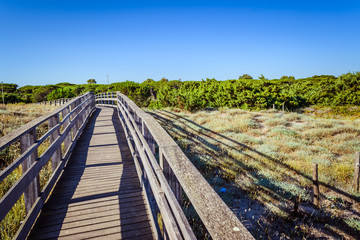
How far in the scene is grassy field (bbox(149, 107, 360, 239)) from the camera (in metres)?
4.91

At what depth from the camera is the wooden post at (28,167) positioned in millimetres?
2986

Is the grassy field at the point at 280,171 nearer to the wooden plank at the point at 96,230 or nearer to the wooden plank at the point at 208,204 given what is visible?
the wooden plank at the point at 96,230

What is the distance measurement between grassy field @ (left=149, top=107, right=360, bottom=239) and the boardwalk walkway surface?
9.02ft

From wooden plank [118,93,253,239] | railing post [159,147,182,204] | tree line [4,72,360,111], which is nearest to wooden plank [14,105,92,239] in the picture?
railing post [159,147,182,204]

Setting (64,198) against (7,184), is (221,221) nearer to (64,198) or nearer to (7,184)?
(64,198)

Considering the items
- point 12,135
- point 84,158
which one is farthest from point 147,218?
point 84,158

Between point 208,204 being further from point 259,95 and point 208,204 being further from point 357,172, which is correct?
point 259,95

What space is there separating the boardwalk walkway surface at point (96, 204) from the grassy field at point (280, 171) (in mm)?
2748

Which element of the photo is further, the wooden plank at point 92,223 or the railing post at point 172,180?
the wooden plank at point 92,223

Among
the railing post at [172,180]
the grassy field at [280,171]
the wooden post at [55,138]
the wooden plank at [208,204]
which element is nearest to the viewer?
the wooden plank at [208,204]

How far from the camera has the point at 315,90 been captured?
2425cm

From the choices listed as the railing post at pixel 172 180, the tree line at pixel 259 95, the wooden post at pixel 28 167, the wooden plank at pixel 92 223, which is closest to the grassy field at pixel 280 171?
the wooden plank at pixel 92 223

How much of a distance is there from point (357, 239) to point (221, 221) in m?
5.35

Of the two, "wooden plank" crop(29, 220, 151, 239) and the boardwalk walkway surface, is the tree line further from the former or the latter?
"wooden plank" crop(29, 220, 151, 239)
